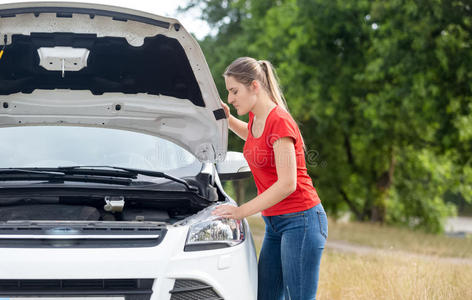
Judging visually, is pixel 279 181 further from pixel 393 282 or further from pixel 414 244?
pixel 414 244

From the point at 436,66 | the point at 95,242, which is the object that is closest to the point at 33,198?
the point at 95,242

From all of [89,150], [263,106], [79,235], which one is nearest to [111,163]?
[89,150]

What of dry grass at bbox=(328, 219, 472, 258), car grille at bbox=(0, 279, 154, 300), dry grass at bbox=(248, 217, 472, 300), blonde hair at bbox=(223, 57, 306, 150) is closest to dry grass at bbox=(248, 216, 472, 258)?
dry grass at bbox=(328, 219, 472, 258)

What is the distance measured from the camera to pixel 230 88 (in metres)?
3.08

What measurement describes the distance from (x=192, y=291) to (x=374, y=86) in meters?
14.9

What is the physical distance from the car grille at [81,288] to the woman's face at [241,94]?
3.58 feet

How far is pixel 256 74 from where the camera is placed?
304 centimetres

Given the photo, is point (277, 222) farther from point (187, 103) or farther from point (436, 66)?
point (436, 66)

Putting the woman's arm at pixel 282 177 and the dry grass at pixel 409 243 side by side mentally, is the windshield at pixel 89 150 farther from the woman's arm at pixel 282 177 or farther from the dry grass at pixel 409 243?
the dry grass at pixel 409 243

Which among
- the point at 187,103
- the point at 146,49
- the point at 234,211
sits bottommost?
the point at 234,211

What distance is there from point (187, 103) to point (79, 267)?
4.90ft

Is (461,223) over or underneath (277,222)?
underneath

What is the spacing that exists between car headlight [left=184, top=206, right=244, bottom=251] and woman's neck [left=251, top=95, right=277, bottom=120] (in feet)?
2.00

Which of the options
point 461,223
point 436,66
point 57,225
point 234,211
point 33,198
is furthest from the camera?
point 461,223
